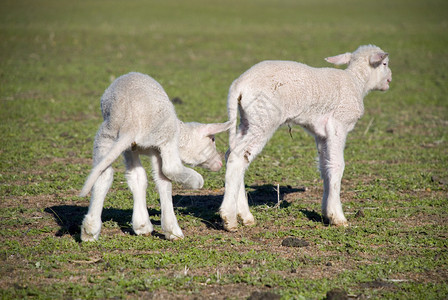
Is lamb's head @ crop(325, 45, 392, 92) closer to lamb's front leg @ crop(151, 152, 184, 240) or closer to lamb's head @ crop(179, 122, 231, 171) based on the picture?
→ lamb's head @ crop(179, 122, 231, 171)

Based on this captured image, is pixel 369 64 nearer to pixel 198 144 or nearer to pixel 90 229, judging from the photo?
pixel 198 144

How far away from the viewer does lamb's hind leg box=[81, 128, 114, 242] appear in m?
6.23

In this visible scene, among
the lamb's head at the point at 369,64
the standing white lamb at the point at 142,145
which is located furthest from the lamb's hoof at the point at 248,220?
the lamb's head at the point at 369,64

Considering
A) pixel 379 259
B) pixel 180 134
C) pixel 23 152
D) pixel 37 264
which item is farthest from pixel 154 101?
pixel 23 152

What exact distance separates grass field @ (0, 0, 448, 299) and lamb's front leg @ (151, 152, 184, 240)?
0.56 ft

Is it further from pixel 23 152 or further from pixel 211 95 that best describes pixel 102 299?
pixel 211 95

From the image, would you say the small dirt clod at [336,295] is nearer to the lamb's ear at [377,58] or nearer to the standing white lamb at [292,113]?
the standing white lamb at [292,113]

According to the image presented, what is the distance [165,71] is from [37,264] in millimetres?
13514

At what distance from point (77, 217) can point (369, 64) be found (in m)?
4.40

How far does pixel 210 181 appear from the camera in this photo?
362 inches

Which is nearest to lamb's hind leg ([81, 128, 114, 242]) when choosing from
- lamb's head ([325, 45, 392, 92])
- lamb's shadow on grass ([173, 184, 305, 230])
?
lamb's shadow on grass ([173, 184, 305, 230])

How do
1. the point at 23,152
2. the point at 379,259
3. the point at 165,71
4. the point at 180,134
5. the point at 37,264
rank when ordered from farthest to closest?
the point at 165,71 < the point at 23,152 < the point at 180,134 < the point at 379,259 < the point at 37,264

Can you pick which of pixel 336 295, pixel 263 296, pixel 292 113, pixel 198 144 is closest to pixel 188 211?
pixel 198 144

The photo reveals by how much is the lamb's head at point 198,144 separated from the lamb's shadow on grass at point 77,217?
1.02 metres
